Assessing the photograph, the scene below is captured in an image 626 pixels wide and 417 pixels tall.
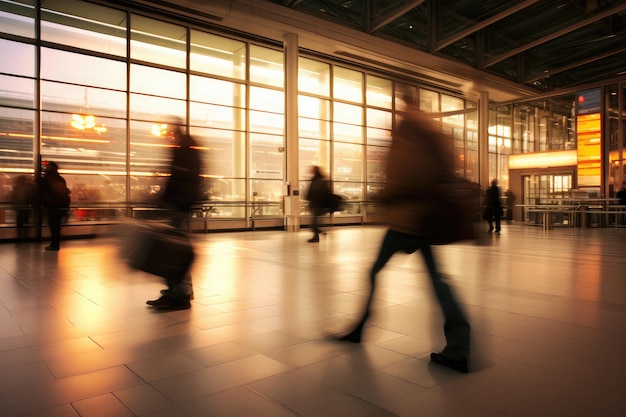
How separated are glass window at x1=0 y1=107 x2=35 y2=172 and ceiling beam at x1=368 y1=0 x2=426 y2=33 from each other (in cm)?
1148

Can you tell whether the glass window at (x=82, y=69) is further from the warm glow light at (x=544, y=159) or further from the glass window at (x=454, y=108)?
the warm glow light at (x=544, y=159)

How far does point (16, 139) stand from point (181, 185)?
1072 cm

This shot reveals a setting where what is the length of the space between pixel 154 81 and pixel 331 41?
6.32 meters

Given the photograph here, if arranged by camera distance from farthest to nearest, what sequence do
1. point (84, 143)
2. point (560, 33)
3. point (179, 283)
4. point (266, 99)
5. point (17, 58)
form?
point (560, 33) → point (266, 99) → point (84, 143) → point (17, 58) → point (179, 283)

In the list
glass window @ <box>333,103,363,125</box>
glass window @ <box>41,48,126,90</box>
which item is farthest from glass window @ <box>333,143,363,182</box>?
glass window @ <box>41,48,126,90</box>

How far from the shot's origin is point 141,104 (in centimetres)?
1426

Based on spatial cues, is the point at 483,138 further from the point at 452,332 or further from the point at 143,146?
the point at 452,332

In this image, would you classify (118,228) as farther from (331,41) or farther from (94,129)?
(331,41)

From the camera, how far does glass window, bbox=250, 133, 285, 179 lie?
55.5 feet

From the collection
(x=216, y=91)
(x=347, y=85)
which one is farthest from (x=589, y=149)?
(x=216, y=91)

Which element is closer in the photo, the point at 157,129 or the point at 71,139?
the point at 71,139

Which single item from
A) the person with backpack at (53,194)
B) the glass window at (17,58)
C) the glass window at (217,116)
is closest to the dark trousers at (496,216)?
the glass window at (217,116)

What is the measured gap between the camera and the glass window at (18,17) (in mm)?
12203

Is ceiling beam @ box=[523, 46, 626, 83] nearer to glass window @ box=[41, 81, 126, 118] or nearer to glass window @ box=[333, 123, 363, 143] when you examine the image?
glass window @ box=[333, 123, 363, 143]
